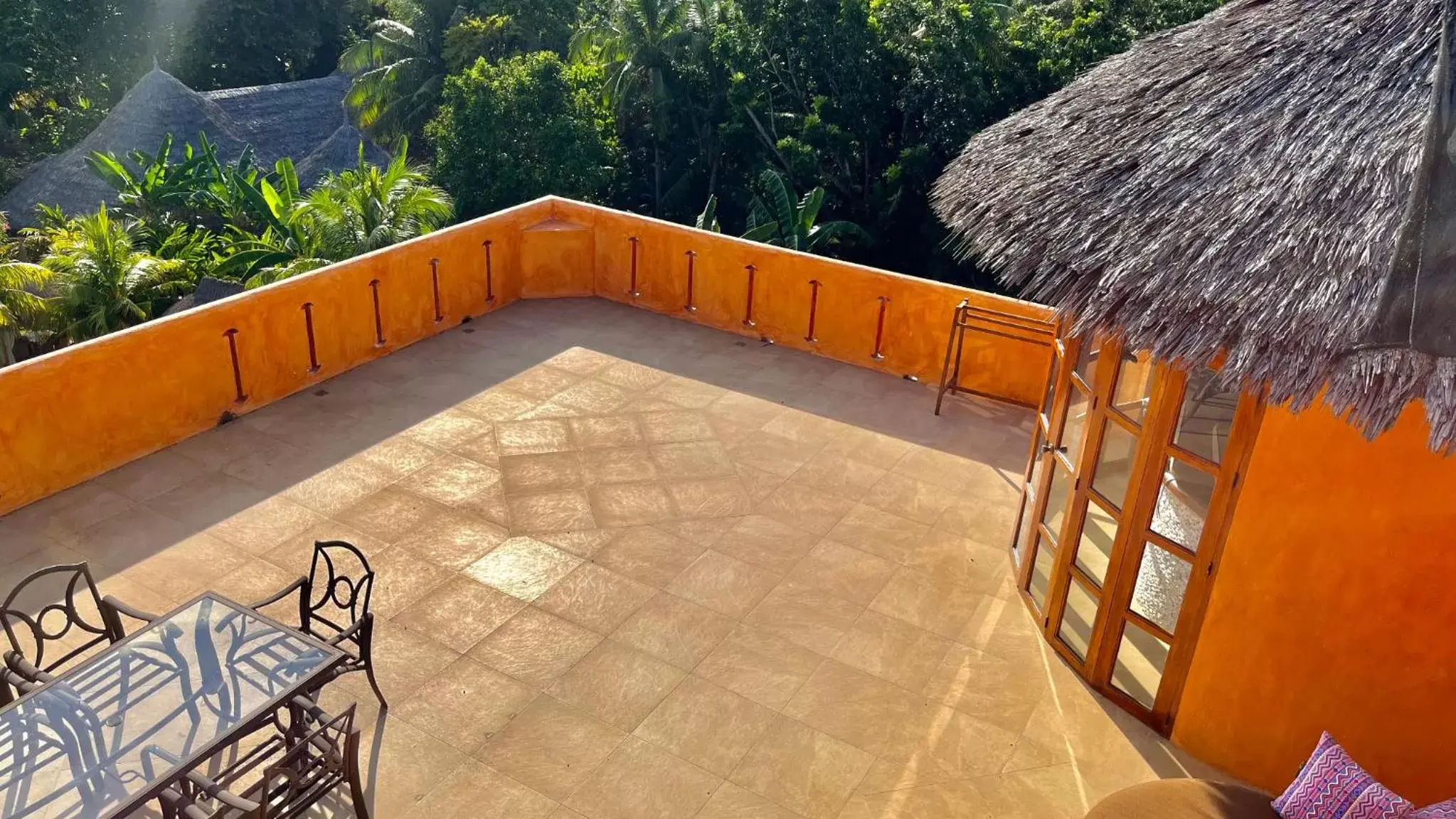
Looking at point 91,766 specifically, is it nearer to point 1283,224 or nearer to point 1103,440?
point 1103,440

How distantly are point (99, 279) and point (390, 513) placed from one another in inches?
300

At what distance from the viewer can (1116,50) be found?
18.4m

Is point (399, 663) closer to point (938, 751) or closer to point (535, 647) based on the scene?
point (535, 647)

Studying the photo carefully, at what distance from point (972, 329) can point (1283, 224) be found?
524 centimetres

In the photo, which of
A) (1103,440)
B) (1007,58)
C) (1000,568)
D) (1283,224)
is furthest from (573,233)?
(1007,58)

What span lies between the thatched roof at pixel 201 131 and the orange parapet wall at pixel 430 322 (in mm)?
15069

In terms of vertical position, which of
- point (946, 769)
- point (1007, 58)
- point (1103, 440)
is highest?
point (1007, 58)

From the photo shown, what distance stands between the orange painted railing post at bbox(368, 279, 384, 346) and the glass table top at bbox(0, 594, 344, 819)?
5.45 metres

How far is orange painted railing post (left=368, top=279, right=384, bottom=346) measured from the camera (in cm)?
1064

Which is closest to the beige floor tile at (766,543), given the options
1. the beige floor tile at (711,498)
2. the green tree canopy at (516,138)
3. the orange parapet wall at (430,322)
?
the beige floor tile at (711,498)

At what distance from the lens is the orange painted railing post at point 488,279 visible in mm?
11977

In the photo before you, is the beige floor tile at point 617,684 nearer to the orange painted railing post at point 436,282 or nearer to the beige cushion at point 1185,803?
the beige cushion at point 1185,803

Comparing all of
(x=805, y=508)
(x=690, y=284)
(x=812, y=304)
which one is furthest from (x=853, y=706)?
(x=690, y=284)

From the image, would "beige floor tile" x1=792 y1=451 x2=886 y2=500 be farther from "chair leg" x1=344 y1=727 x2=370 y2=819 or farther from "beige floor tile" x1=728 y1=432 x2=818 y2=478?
"chair leg" x1=344 y1=727 x2=370 y2=819
